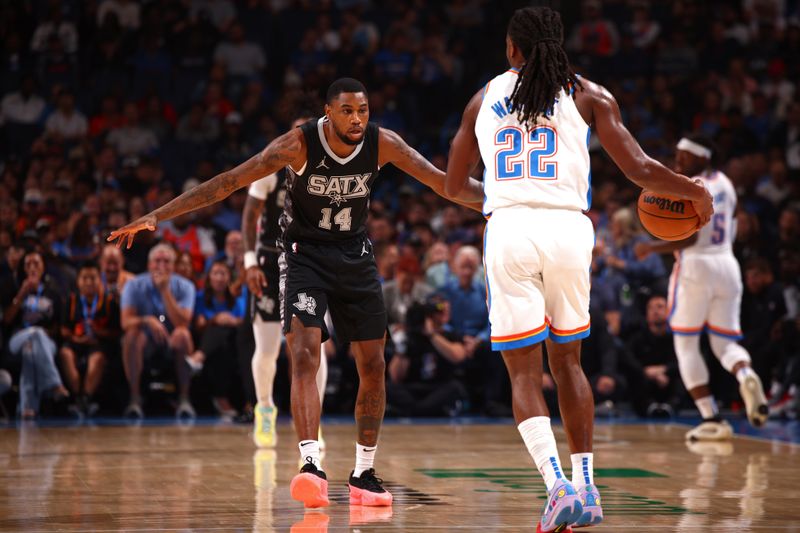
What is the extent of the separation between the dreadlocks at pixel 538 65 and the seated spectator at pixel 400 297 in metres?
7.03

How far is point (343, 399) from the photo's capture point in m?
12.2

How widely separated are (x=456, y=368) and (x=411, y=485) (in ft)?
18.0

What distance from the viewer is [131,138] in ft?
50.4

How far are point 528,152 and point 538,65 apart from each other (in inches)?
14.9

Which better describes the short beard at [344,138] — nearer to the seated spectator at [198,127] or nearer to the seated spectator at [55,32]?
the seated spectator at [198,127]

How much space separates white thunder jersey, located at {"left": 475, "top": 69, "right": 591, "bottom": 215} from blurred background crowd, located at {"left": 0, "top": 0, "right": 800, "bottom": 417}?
329 centimetres

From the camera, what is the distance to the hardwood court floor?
5.40 metres

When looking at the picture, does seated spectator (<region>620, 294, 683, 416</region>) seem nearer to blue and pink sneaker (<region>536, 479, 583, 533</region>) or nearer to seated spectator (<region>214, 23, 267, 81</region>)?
seated spectator (<region>214, 23, 267, 81</region>)

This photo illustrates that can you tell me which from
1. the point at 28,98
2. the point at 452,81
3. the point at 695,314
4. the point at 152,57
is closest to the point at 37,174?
the point at 28,98

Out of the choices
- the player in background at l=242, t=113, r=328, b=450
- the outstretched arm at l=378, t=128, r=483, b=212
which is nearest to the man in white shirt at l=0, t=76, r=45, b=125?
the player in background at l=242, t=113, r=328, b=450

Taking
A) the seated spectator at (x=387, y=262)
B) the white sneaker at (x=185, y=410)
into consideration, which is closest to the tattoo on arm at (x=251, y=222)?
the white sneaker at (x=185, y=410)

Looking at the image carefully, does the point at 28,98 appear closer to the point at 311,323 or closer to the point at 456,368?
the point at 456,368

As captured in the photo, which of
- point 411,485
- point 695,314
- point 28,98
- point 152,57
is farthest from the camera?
point 152,57

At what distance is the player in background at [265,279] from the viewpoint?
8.01 metres
